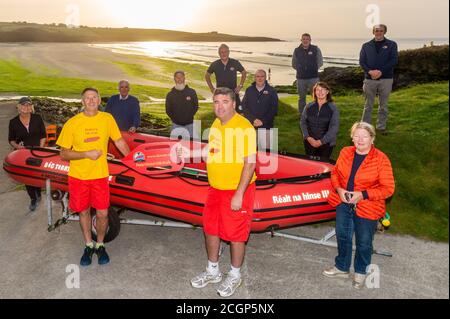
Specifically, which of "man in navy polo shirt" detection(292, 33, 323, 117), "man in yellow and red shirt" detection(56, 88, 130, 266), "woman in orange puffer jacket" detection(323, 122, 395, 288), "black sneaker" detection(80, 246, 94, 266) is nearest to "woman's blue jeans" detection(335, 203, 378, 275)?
"woman in orange puffer jacket" detection(323, 122, 395, 288)

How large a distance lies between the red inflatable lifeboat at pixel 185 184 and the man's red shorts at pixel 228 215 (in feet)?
3.04

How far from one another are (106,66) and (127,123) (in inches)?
1430

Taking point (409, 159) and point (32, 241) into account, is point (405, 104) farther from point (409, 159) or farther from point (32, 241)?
point (32, 241)

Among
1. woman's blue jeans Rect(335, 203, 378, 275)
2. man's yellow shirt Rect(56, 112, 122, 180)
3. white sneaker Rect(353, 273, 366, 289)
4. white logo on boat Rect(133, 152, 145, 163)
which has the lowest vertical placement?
white sneaker Rect(353, 273, 366, 289)

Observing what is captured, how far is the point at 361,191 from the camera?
418 centimetres

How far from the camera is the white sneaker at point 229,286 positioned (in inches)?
175

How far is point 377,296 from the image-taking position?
4.43m

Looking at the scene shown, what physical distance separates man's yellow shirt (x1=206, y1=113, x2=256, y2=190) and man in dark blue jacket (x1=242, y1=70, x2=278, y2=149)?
9.96 ft

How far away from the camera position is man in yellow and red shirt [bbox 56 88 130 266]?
→ 4.54 m

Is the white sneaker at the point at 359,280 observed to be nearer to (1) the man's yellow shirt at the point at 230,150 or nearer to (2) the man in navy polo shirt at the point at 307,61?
(1) the man's yellow shirt at the point at 230,150

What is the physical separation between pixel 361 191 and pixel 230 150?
1.38 m

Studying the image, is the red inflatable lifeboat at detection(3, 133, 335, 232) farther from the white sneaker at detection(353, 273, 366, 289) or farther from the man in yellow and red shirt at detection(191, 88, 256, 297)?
the white sneaker at detection(353, 273, 366, 289)
